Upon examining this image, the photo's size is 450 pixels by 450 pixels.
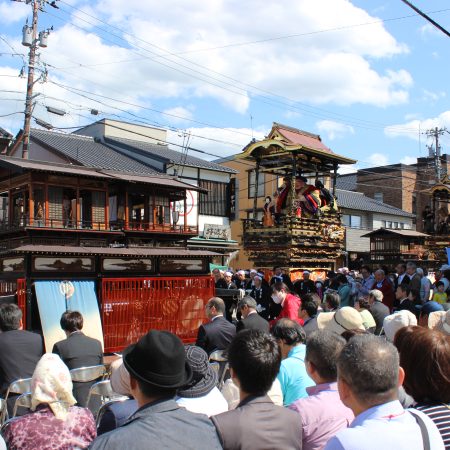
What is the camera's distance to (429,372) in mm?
2707

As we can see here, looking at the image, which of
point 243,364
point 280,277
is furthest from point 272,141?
point 243,364

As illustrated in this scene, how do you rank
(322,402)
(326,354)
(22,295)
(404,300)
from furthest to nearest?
(22,295)
(404,300)
(326,354)
(322,402)

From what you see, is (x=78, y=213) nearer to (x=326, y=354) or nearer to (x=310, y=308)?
(x=310, y=308)

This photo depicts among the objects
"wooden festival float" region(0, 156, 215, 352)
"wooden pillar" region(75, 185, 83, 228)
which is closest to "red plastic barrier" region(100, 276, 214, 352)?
"wooden festival float" region(0, 156, 215, 352)

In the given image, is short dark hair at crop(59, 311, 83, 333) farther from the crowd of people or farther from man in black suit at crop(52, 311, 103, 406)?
the crowd of people

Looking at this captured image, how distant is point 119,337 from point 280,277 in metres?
4.40

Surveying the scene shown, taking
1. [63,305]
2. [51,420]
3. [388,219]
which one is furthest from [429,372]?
[388,219]

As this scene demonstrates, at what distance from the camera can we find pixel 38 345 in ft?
19.2

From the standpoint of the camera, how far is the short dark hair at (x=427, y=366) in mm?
2664

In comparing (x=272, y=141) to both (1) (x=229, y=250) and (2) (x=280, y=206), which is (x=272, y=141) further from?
(1) (x=229, y=250)

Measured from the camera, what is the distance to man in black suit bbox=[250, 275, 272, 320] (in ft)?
38.3

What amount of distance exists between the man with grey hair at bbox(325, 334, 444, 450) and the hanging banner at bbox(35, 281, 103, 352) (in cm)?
947

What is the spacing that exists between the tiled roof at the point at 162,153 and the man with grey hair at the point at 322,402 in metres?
24.9

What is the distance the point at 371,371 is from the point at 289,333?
2557mm
